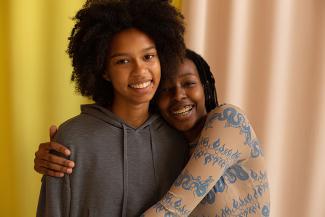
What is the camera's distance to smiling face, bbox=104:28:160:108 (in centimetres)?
113

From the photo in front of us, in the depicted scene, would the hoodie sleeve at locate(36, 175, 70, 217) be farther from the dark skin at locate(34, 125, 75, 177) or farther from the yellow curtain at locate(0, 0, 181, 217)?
the yellow curtain at locate(0, 0, 181, 217)

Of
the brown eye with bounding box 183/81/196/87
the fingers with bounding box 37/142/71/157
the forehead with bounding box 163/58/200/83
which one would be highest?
the forehead with bounding box 163/58/200/83

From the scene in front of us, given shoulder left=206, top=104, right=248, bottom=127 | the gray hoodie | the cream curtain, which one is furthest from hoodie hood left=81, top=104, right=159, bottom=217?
the cream curtain

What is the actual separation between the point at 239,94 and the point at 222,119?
538 mm

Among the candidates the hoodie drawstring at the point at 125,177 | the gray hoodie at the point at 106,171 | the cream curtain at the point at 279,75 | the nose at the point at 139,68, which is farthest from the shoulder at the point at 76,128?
the cream curtain at the point at 279,75

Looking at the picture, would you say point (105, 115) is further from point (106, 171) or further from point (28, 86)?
point (28, 86)

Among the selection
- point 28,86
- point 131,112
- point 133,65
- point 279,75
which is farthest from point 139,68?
point 279,75

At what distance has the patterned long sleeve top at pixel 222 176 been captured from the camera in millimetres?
1101

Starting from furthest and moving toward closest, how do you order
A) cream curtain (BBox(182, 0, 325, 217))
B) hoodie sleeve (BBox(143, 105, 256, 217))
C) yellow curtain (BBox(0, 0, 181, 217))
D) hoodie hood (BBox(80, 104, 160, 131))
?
1. cream curtain (BBox(182, 0, 325, 217))
2. yellow curtain (BBox(0, 0, 181, 217))
3. hoodie hood (BBox(80, 104, 160, 131))
4. hoodie sleeve (BBox(143, 105, 256, 217))

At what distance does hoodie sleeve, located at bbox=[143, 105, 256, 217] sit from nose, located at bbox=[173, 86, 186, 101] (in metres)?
0.13

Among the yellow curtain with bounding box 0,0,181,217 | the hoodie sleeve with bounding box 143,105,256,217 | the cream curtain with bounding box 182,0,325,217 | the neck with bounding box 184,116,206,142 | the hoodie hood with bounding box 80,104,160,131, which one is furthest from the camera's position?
the cream curtain with bounding box 182,0,325,217

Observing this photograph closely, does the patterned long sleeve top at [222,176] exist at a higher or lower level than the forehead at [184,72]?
lower

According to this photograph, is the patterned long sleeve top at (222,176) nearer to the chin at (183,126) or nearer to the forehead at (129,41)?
the chin at (183,126)

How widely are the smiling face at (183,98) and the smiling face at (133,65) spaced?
12 centimetres
